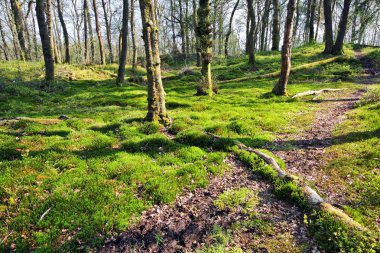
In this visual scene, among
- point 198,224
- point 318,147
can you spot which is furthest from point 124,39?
point 198,224

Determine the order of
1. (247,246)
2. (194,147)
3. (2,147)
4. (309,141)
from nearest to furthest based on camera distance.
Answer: (247,246) < (2,147) < (194,147) < (309,141)

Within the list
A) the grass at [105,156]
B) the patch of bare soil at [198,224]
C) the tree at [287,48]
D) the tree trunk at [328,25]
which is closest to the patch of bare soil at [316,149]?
the grass at [105,156]

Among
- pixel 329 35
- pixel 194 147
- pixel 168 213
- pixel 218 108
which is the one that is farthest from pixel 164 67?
pixel 168 213

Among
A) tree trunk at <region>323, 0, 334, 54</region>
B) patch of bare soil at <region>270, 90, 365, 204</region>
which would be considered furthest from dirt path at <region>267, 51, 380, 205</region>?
tree trunk at <region>323, 0, 334, 54</region>

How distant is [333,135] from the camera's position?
879cm

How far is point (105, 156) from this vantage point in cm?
714

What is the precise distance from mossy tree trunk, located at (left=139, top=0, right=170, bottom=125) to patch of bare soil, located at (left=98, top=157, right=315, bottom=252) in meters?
4.46

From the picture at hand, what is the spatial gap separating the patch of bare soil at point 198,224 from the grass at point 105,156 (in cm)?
27

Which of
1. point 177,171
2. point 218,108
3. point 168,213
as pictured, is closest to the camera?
point 168,213

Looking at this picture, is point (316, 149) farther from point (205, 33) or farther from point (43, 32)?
point (43, 32)

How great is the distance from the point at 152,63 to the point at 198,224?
618 cm

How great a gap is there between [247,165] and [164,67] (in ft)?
115

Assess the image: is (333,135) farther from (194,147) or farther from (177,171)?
(177,171)

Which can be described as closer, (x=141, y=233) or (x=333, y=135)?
(x=141, y=233)
